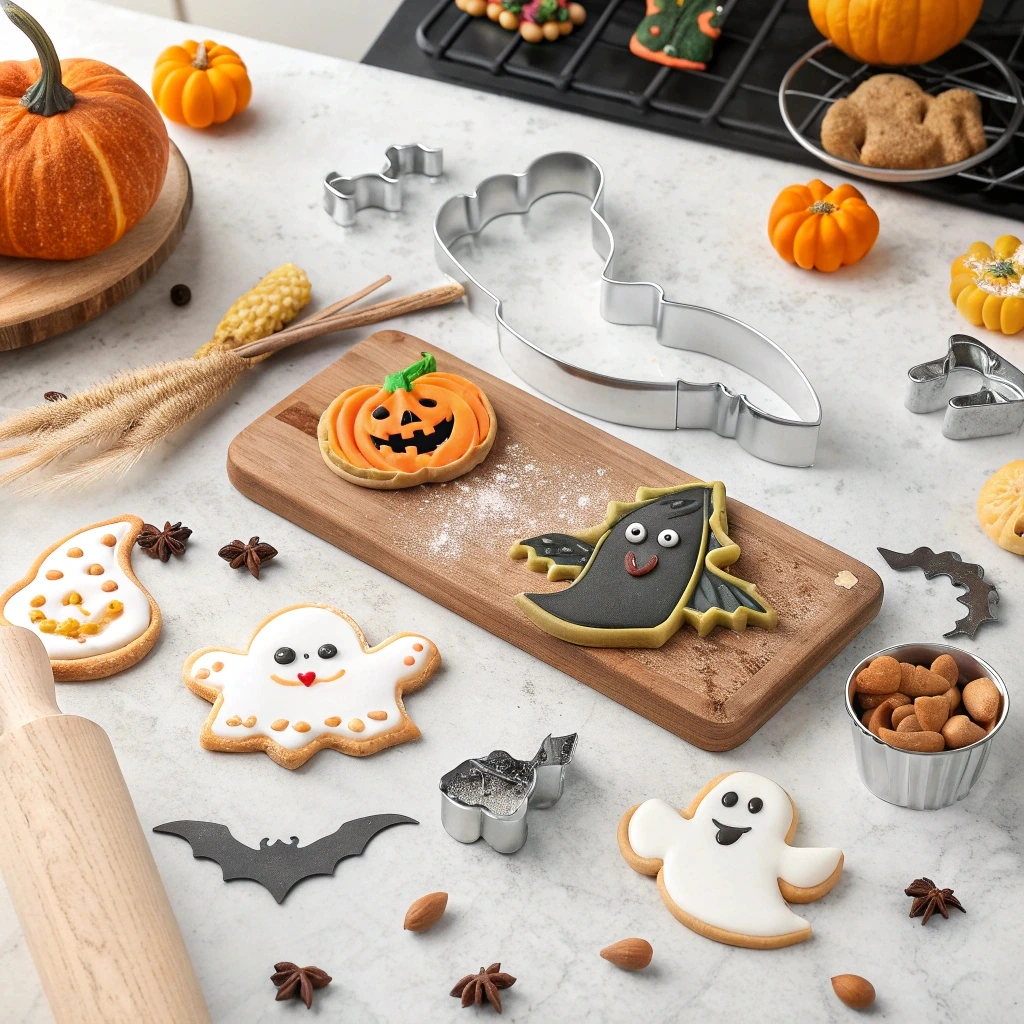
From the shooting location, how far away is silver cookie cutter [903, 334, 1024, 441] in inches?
79.7

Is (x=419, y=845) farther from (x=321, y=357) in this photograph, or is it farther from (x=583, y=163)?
(x=583, y=163)

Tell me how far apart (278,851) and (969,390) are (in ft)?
4.47

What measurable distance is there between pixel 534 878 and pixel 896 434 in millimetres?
995

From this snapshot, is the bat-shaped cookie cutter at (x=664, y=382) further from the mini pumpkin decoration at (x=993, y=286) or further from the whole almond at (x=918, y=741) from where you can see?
the whole almond at (x=918, y=741)

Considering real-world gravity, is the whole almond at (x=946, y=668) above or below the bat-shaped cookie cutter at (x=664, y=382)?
above

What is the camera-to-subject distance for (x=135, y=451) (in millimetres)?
1984

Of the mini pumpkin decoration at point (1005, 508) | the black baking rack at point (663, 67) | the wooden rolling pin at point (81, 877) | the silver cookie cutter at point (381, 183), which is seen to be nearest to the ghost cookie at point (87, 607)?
the wooden rolling pin at point (81, 877)

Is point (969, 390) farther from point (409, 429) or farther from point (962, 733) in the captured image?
point (409, 429)

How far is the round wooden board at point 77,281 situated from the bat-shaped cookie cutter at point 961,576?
1.40 metres

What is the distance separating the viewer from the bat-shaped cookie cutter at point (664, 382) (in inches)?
78.4

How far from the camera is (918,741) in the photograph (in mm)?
1532

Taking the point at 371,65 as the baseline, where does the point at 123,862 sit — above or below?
below

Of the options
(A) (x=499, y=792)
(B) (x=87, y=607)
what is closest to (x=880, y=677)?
(A) (x=499, y=792)

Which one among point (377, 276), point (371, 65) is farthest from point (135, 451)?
point (371, 65)
